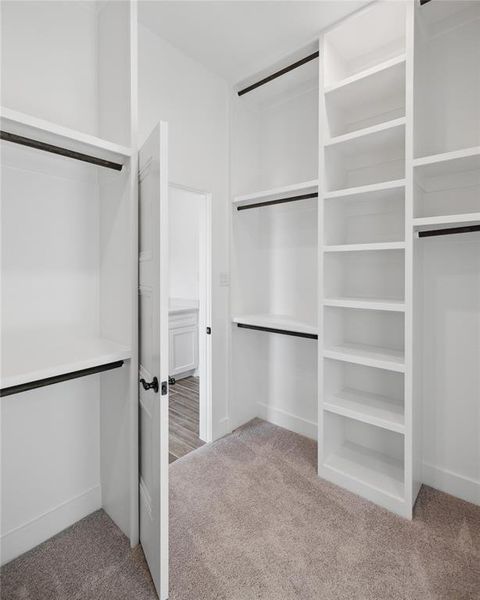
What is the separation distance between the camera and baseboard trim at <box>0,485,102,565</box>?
1633 mm

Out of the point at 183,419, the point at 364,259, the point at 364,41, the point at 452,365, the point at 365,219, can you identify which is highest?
the point at 364,41

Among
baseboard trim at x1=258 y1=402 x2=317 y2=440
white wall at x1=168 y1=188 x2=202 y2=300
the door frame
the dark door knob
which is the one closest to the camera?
the dark door knob

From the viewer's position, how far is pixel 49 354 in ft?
4.93

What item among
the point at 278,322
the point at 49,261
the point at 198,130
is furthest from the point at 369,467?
the point at 198,130

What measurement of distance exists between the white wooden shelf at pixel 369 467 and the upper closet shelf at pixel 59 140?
7.57 feet

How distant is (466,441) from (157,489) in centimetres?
192

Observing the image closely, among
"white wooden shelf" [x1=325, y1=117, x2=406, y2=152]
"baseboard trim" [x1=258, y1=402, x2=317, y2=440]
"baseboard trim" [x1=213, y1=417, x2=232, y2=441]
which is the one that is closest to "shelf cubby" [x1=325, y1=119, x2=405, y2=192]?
"white wooden shelf" [x1=325, y1=117, x2=406, y2=152]

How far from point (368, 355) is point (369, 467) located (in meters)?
0.80

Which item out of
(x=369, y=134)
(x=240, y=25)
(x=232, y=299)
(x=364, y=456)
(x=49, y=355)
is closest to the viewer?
(x=49, y=355)

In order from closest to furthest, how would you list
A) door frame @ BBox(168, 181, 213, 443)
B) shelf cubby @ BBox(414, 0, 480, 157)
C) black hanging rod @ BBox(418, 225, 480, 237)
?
1. black hanging rod @ BBox(418, 225, 480, 237)
2. shelf cubby @ BBox(414, 0, 480, 157)
3. door frame @ BBox(168, 181, 213, 443)

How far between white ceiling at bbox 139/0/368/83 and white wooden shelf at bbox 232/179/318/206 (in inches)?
37.0

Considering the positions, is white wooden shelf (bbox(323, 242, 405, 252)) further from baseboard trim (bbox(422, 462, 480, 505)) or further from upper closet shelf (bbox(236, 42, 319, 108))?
baseboard trim (bbox(422, 462, 480, 505))

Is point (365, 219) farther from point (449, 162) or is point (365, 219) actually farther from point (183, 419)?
point (183, 419)

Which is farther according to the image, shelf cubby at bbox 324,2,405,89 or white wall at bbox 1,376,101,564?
shelf cubby at bbox 324,2,405,89
